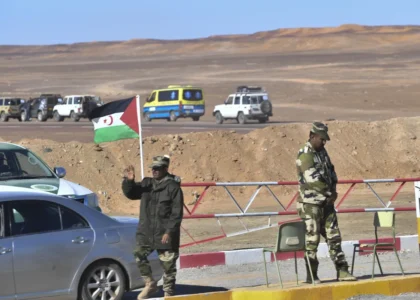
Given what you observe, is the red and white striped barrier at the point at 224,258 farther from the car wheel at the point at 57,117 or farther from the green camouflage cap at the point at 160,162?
the car wheel at the point at 57,117

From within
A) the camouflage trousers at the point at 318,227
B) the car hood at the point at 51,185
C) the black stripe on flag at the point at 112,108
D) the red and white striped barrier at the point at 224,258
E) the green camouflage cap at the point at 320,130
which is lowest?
the red and white striped barrier at the point at 224,258

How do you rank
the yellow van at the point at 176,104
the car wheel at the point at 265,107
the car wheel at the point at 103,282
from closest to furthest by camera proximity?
the car wheel at the point at 103,282 → the car wheel at the point at 265,107 → the yellow van at the point at 176,104

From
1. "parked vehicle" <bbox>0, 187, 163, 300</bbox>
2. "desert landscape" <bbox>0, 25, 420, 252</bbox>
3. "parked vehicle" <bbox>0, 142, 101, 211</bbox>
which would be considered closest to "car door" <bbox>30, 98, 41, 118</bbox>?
"desert landscape" <bbox>0, 25, 420, 252</bbox>

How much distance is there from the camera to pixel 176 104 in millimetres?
53312

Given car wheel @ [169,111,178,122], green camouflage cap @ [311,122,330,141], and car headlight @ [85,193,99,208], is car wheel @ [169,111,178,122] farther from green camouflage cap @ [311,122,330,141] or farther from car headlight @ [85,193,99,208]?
green camouflage cap @ [311,122,330,141]

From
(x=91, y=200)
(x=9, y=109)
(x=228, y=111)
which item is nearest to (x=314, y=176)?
(x=91, y=200)

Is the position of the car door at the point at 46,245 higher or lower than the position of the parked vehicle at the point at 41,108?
lower

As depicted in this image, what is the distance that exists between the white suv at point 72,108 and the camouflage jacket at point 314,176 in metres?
43.8

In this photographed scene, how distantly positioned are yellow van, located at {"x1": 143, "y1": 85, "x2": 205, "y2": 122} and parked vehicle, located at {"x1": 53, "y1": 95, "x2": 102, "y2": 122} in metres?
3.02

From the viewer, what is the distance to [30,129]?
4631cm

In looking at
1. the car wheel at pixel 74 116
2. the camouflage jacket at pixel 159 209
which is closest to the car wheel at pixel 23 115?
the car wheel at pixel 74 116

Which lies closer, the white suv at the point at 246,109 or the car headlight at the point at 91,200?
the car headlight at the point at 91,200

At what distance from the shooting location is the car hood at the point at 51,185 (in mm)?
13670

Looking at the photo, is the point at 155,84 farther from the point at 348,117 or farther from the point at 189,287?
the point at 189,287
